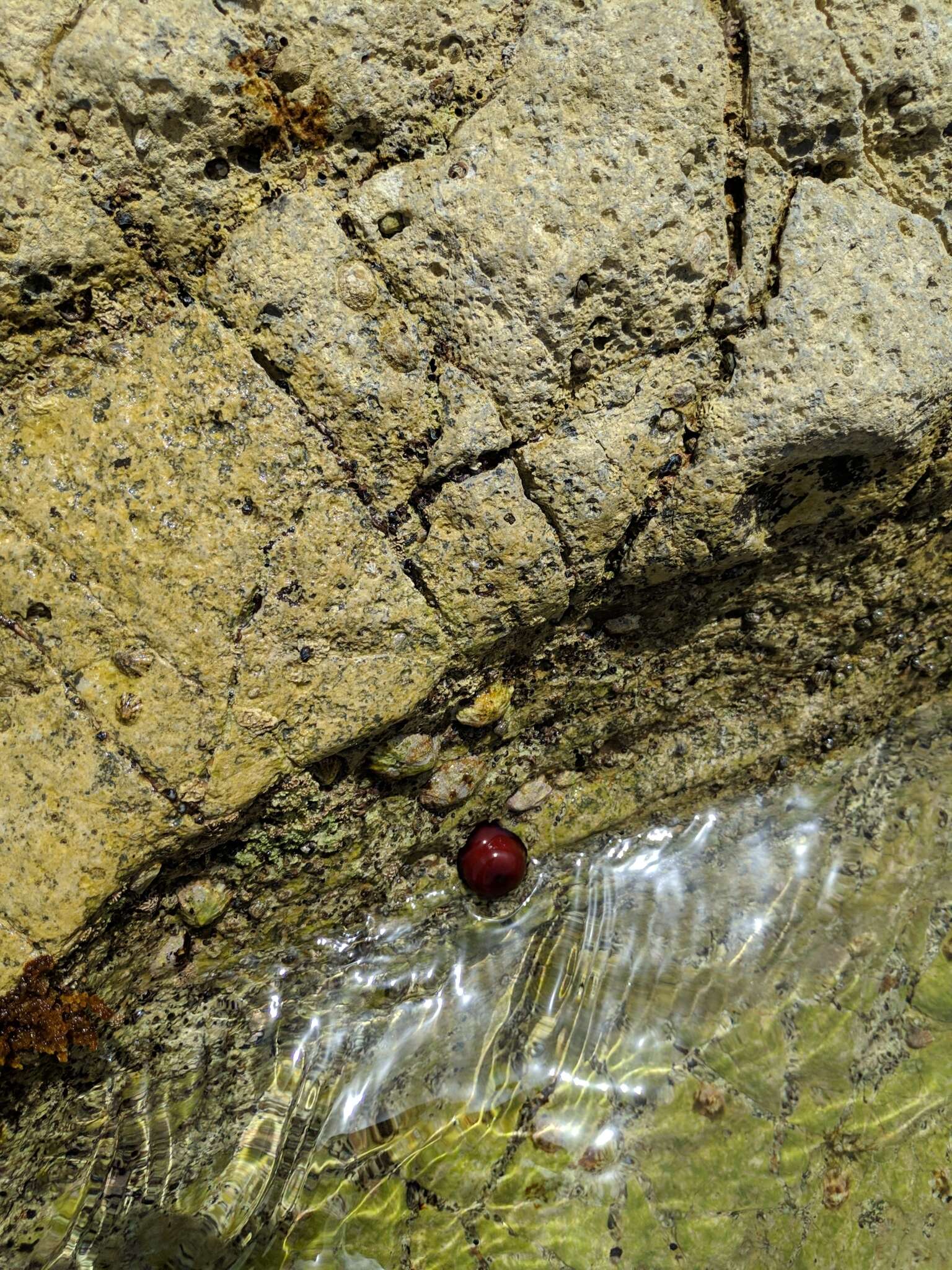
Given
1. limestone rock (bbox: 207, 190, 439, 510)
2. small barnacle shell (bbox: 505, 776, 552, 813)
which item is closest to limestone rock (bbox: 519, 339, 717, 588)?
limestone rock (bbox: 207, 190, 439, 510)

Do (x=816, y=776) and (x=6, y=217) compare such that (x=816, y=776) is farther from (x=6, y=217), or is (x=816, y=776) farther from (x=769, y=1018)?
(x=6, y=217)

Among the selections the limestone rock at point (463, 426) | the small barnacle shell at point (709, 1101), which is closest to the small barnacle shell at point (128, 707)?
the limestone rock at point (463, 426)

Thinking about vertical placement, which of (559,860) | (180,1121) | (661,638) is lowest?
(559,860)

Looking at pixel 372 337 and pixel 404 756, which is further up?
pixel 372 337

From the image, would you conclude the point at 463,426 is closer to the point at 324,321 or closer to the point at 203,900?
the point at 324,321

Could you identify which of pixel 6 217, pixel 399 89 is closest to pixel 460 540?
pixel 399 89

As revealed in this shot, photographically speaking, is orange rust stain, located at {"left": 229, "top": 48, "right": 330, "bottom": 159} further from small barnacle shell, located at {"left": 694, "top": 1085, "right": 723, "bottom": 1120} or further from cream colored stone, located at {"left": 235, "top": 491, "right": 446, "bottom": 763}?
small barnacle shell, located at {"left": 694, "top": 1085, "right": 723, "bottom": 1120}

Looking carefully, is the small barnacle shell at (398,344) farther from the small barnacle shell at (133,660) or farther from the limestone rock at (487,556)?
the small barnacle shell at (133,660)

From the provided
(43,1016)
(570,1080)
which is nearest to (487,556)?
(43,1016)
